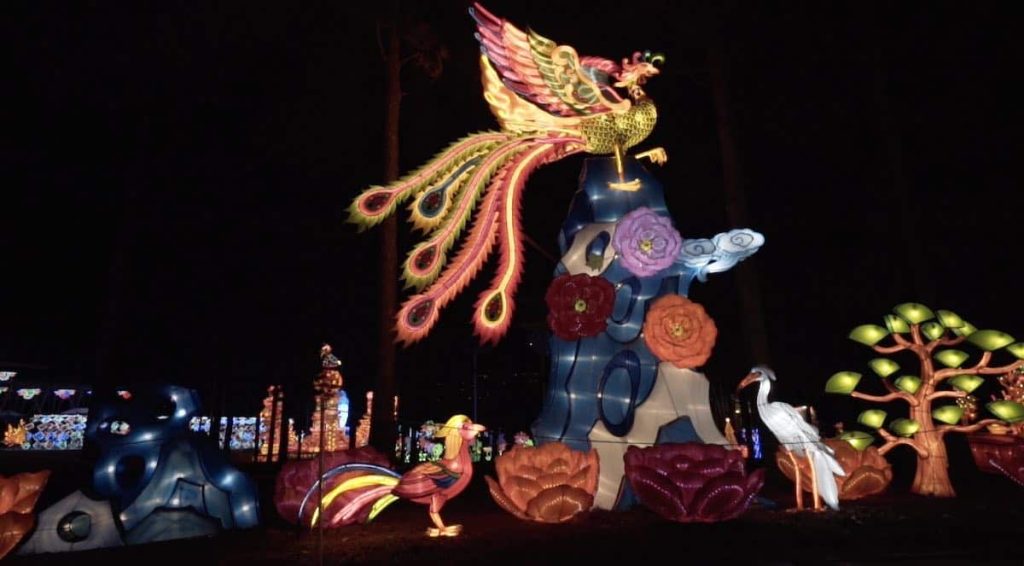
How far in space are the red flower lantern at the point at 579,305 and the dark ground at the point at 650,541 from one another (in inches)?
83.1

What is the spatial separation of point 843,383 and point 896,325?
1190 millimetres

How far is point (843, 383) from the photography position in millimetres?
9438

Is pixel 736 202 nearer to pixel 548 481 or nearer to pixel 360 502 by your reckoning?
pixel 548 481

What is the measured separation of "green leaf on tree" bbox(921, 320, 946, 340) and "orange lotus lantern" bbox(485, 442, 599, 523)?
5707 mm

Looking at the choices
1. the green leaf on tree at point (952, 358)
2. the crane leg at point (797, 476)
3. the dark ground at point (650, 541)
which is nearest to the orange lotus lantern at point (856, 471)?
the crane leg at point (797, 476)

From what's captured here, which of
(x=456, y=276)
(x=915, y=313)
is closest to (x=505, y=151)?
(x=456, y=276)

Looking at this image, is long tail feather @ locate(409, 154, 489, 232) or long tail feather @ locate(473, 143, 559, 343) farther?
long tail feather @ locate(409, 154, 489, 232)

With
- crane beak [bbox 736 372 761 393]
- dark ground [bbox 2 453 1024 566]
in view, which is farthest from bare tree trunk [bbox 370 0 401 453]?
crane beak [bbox 736 372 761 393]

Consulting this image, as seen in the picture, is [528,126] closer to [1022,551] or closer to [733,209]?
[733,209]

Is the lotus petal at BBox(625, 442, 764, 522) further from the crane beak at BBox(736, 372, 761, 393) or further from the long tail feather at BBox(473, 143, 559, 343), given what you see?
the long tail feather at BBox(473, 143, 559, 343)

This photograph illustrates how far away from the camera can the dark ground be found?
5.56 m

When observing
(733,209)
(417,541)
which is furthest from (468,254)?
(733,209)

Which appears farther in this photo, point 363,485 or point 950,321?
point 950,321

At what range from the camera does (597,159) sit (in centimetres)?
862
